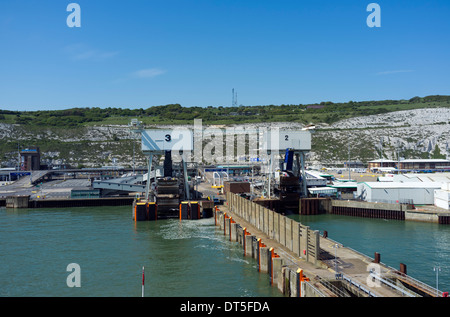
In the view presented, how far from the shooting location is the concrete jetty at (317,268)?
2034 centimetres

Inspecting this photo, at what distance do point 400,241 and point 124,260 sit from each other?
2739 cm

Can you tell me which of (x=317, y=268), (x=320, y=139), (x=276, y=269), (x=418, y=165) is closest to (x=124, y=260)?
(x=276, y=269)

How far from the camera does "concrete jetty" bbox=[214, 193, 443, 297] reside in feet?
66.7

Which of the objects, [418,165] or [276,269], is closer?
[276,269]

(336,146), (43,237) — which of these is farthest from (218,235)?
(336,146)

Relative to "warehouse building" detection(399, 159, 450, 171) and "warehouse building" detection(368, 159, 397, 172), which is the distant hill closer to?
"warehouse building" detection(368, 159, 397, 172)

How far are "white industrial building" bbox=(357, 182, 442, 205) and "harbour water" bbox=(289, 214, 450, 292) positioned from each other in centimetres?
689

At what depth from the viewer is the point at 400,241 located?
38469mm

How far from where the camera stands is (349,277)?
2183cm

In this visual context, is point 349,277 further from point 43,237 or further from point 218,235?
point 43,237

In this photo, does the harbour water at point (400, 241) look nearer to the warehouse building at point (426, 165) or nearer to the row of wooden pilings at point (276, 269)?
the row of wooden pilings at point (276, 269)

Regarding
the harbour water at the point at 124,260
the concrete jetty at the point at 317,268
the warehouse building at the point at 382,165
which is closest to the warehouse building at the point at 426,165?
the warehouse building at the point at 382,165

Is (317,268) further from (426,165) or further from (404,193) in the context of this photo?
(426,165)

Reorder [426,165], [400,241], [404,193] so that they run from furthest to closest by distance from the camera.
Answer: [426,165] < [404,193] < [400,241]
